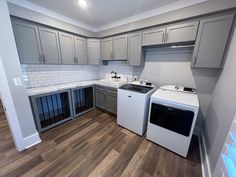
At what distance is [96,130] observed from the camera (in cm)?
231

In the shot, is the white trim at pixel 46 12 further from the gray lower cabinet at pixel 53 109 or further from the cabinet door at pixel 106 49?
the gray lower cabinet at pixel 53 109

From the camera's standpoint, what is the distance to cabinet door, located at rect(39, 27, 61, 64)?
7.18 feet

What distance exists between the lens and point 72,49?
8.98 feet

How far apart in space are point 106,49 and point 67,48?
110cm

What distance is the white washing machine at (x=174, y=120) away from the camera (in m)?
1.51

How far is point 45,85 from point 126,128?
2.40m

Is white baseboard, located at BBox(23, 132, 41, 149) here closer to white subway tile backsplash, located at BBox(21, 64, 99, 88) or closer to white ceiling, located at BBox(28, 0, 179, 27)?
white subway tile backsplash, located at BBox(21, 64, 99, 88)

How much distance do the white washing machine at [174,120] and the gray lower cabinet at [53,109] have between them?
211 cm

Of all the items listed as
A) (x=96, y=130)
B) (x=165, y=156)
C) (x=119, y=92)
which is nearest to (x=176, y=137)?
(x=165, y=156)

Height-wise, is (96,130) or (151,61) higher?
(151,61)

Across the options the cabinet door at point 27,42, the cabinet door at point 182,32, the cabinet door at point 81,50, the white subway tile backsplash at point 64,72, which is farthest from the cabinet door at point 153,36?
the cabinet door at point 27,42

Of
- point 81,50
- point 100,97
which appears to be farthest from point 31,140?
point 81,50

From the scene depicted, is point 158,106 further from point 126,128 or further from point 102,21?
point 102,21

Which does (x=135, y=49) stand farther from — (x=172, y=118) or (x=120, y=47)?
(x=172, y=118)
